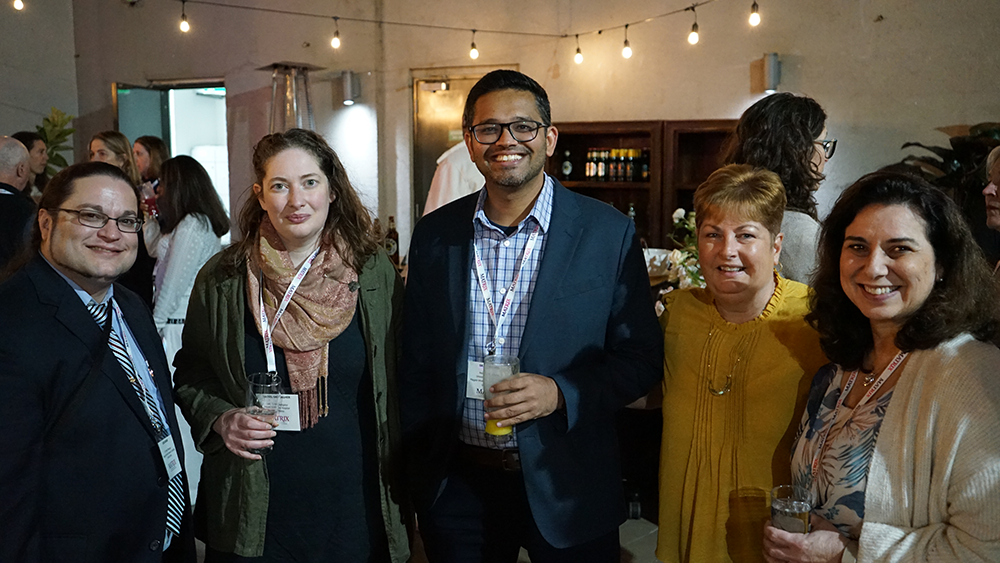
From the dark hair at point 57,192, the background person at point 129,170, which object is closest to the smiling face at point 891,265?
the dark hair at point 57,192

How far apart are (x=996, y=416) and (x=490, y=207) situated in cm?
128

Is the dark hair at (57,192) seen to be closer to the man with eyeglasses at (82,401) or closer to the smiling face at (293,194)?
the man with eyeglasses at (82,401)

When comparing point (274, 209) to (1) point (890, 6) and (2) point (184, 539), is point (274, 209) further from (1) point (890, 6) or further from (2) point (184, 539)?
(1) point (890, 6)

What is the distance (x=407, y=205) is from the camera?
25.0 ft

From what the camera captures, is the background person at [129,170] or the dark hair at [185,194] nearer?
the dark hair at [185,194]

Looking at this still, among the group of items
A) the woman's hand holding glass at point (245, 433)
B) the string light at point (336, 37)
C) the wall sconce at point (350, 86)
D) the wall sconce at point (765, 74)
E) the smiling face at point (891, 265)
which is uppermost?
the string light at point (336, 37)

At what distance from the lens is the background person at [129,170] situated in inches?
181

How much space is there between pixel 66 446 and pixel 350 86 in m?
6.19

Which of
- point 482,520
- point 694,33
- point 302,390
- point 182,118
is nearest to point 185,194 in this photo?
point 302,390

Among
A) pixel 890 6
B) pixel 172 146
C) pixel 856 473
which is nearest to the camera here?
pixel 856 473

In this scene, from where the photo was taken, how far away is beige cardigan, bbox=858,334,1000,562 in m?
1.37

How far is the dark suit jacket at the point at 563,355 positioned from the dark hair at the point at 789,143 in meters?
0.84

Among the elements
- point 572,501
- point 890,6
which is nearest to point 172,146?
point 890,6

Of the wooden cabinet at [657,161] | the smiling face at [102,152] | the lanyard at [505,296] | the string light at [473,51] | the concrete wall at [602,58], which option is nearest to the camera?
the lanyard at [505,296]
